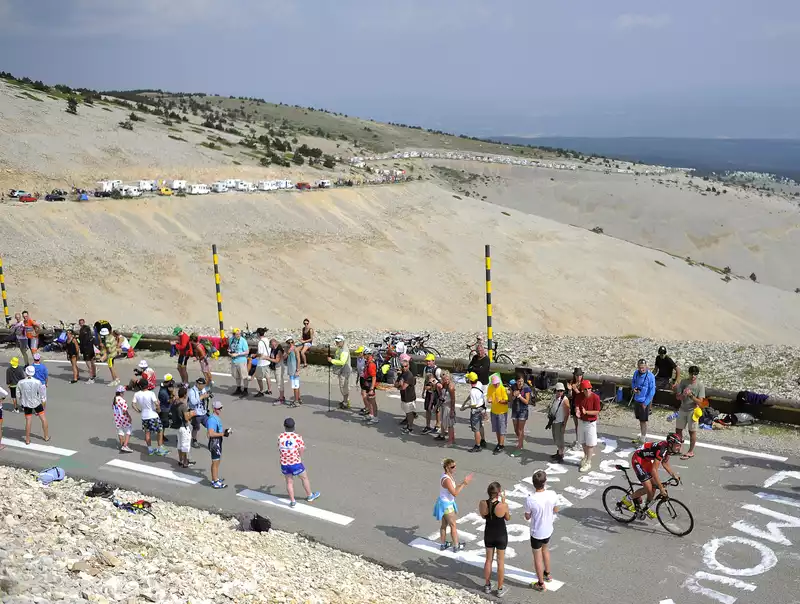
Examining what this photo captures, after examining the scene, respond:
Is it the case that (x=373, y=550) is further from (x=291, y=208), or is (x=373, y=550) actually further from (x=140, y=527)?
(x=291, y=208)

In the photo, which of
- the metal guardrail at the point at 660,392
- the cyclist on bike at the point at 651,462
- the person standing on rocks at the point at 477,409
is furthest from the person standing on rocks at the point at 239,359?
the cyclist on bike at the point at 651,462

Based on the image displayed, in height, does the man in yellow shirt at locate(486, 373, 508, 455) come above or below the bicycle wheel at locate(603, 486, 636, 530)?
above

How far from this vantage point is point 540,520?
9.84 metres

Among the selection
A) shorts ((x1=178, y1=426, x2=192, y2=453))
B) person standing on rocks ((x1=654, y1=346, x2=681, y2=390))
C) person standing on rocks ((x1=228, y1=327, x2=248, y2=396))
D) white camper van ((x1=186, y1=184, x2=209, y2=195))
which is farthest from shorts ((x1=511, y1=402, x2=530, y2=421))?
white camper van ((x1=186, y1=184, x2=209, y2=195))

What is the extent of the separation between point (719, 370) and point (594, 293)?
22.5 metres

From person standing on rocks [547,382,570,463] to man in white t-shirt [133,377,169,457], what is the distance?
284 inches

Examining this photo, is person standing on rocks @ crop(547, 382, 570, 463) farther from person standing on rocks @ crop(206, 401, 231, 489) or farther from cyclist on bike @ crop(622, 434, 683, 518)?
person standing on rocks @ crop(206, 401, 231, 489)

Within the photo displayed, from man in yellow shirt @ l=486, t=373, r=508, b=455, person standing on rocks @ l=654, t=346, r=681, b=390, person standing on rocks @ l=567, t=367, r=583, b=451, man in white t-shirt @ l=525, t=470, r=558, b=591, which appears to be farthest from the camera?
person standing on rocks @ l=654, t=346, r=681, b=390

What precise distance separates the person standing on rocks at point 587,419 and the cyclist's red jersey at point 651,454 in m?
2.03

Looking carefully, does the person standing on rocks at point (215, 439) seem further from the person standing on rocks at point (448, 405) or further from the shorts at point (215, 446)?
the person standing on rocks at point (448, 405)

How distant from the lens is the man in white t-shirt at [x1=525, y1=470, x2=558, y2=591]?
9.84 meters

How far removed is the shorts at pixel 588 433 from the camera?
13.2 metres

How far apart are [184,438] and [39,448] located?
339cm

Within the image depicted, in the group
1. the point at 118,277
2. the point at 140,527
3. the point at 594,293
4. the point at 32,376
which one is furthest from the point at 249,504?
the point at 594,293
